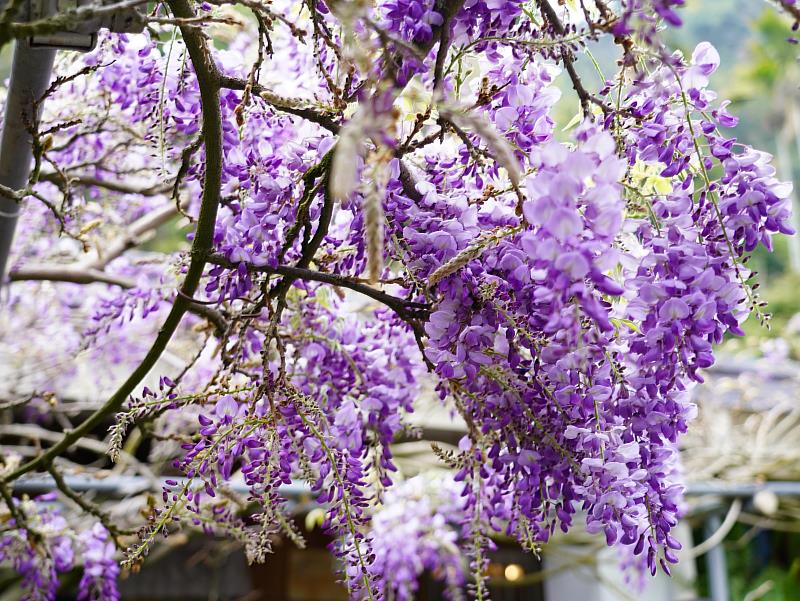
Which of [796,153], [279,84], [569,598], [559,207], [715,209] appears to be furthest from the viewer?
[796,153]

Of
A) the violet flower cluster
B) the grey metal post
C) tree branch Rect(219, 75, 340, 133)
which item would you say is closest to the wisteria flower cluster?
tree branch Rect(219, 75, 340, 133)

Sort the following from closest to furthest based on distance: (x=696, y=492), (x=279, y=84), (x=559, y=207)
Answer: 1. (x=559, y=207)
2. (x=279, y=84)
3. (x=696, y=492)

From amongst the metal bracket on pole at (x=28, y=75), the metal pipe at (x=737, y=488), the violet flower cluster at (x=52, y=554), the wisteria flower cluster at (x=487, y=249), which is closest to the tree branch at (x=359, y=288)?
the wisteria flower cluster at (x=487, y=249)

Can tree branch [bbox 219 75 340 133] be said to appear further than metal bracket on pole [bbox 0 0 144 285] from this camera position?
Yes

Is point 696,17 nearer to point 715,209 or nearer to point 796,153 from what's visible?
point 796,153

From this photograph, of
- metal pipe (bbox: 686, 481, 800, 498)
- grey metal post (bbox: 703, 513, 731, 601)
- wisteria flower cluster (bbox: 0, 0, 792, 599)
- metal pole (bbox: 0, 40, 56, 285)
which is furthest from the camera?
grey metal post (bbox: 703, 513, 731, 601)

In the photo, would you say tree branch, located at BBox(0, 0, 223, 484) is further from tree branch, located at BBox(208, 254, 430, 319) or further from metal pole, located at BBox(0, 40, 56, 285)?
metal pole, located at BBox(0, 40, 56, 285)

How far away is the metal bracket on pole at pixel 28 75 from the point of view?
1.28 meters

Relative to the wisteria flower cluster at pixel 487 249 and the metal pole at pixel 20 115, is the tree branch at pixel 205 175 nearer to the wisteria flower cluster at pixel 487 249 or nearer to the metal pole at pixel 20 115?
the wisteria flower cluster at pixel 487 249

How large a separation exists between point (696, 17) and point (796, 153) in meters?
17.9

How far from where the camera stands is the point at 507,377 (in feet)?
4.76

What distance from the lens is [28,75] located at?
1633 mm

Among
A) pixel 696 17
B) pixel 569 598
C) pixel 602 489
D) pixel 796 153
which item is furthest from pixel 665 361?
pixel 696 17

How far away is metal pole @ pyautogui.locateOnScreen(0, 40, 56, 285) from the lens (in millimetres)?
1602
